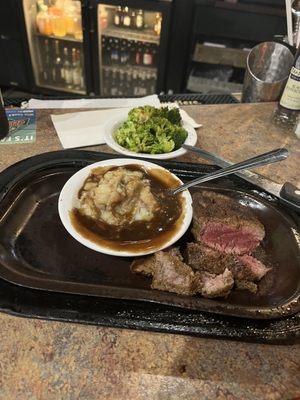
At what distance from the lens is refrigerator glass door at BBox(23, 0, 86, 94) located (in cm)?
421

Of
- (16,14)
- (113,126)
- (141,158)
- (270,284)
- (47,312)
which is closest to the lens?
(47,312)

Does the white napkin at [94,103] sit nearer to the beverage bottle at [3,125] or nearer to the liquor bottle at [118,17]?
the beverage bottle at [3,125]

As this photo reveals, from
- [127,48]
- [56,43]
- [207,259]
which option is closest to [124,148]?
[207,259]

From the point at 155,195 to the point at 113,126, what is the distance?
0.59 m

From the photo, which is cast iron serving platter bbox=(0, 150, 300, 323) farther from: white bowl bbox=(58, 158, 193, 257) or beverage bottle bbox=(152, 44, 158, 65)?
beverage bottle bbox=(152, 44, 158, 65)

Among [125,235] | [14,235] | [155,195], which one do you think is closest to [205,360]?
[125,235]

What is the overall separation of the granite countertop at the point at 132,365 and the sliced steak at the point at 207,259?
0.89 ft

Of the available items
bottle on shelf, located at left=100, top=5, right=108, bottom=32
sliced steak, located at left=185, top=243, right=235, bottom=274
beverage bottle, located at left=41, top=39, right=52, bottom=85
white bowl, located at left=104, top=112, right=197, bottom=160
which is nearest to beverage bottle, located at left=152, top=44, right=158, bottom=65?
bottle on shelf, located at left=100, top=5, right=108, bottom=32

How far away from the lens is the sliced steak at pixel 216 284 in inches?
44.2

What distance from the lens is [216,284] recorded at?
113 cm

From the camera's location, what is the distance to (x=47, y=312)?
1042mm

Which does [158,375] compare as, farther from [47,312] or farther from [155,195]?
[155,195]

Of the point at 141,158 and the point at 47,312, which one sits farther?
the point at 141,158

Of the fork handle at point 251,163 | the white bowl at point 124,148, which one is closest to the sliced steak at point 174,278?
the fork handle at point 251,163
